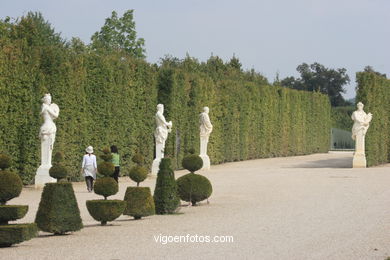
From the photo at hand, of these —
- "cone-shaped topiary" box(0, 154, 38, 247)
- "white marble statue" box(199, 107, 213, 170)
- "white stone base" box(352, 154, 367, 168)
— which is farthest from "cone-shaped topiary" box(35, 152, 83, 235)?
"white stone base" box(352, 154, 367, 168)

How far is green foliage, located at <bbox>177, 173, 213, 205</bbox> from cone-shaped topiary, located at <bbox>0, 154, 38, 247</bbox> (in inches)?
274

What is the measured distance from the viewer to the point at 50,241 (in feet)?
45.5

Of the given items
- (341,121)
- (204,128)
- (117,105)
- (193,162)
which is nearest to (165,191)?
(193,162)

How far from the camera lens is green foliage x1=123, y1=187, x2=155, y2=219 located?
55.9 feet

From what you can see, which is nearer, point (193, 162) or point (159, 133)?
point (193, 162)

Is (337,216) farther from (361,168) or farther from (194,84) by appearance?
(194,84)

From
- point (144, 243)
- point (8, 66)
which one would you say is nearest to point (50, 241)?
point (144, 243)

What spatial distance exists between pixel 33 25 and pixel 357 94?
1505 centimetres

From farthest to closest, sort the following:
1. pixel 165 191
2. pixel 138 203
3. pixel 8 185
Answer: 1. pixel 165 191
2. pixel 138 203
3. pixel 8 185

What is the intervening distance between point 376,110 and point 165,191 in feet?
73.0

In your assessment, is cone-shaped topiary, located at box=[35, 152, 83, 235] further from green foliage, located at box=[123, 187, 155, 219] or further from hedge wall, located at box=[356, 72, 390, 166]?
hedge wall, located at box=[356, 72, 390, 166]

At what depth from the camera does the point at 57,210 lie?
14234 millimetres

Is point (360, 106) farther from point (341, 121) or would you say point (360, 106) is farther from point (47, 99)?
point (341, 121)

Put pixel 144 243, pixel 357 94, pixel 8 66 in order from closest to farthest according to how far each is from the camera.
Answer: pixel 144 243, pixel 8 66, pixel 357 94
